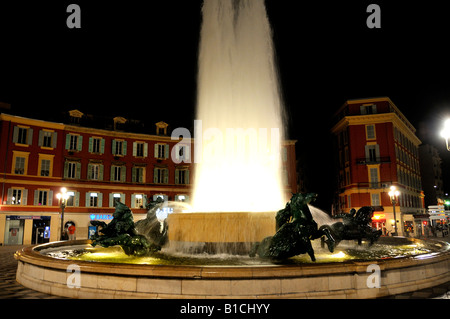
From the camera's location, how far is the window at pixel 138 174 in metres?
42.2

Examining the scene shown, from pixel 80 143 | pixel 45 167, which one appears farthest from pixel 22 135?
pixel 80 143

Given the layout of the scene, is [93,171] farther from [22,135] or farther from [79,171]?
[22,135]

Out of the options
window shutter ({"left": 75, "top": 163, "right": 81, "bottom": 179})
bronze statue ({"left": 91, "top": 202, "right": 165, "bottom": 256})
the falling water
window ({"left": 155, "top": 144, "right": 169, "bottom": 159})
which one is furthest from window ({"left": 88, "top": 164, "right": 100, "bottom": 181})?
bronze statue ({"left": 91, "top": 202, "right": 165, "bottom": 256})

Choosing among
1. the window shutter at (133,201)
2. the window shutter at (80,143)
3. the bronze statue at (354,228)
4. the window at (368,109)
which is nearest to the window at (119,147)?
the window shutter at (80,143)

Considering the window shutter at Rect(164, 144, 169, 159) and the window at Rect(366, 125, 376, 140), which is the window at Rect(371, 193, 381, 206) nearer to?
the window at Rect(366, 125, 376, 140)

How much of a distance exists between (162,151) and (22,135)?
51.7 ft

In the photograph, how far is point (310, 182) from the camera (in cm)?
6119

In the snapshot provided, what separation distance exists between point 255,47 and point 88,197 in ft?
96.3

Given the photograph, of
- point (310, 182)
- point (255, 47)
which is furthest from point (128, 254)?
point (310, 182)

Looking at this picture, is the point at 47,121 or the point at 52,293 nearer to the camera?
the point at 52,293

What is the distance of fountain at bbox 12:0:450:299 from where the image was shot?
6.31 meters

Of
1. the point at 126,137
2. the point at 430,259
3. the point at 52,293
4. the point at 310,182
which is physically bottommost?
the point at 52,293

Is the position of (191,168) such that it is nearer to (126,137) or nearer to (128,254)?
(126,137)

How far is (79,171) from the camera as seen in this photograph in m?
38.6
